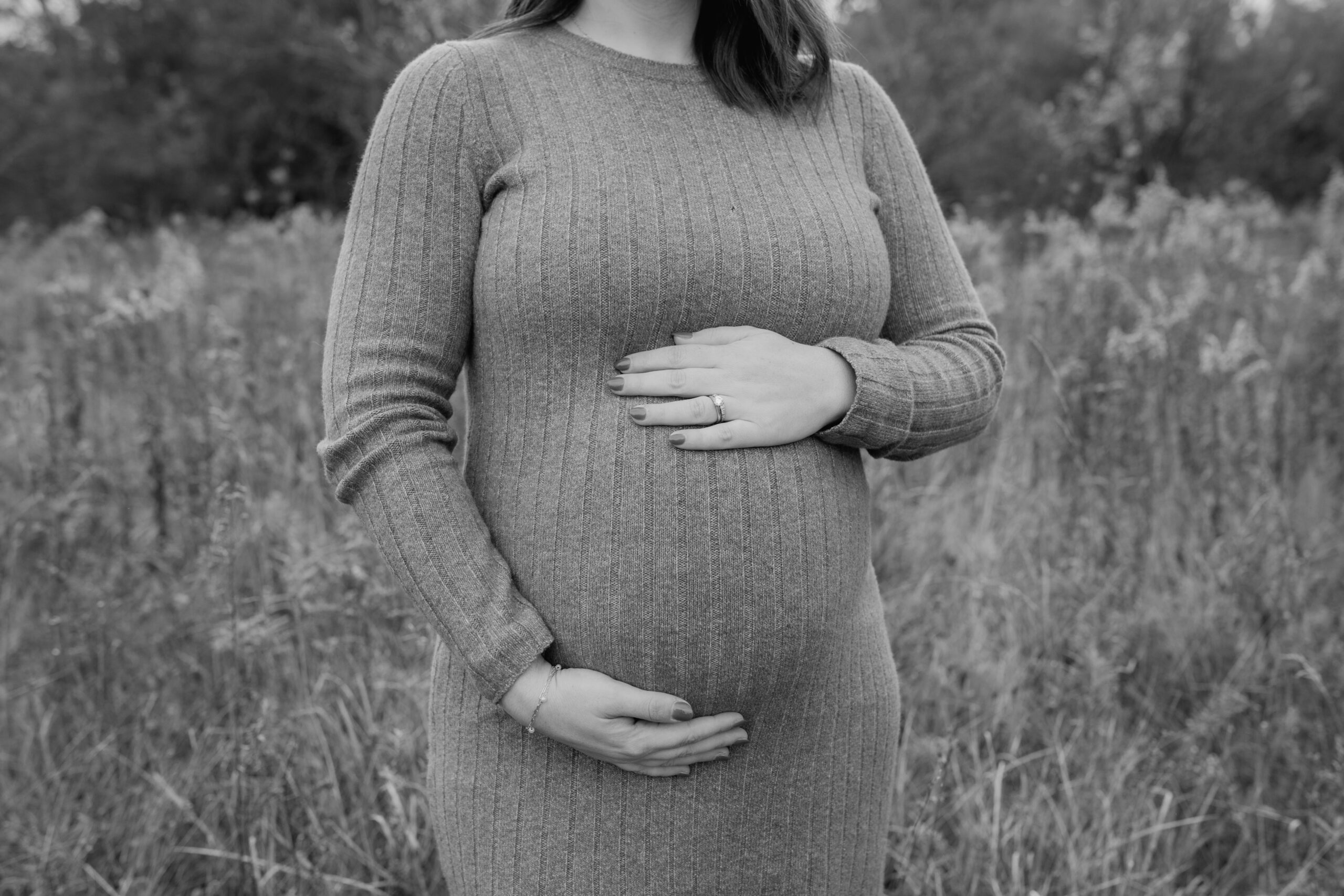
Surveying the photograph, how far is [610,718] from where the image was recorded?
1.21m

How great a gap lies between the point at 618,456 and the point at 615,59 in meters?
0.56

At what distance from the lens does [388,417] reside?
121cm

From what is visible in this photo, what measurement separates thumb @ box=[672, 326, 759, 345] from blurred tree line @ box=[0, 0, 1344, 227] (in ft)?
30.3

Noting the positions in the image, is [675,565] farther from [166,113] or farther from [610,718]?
[166,113]

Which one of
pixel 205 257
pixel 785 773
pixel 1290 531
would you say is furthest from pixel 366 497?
pixel 205 257

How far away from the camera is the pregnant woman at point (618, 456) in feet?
4.06

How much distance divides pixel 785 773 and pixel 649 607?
0.30m

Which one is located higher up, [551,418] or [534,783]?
[551,418]

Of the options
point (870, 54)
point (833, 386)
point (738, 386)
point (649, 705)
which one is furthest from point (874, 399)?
point (870, 54)

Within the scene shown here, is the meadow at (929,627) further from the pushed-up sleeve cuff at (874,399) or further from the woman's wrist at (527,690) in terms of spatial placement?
the woman's wrist at (527,690)

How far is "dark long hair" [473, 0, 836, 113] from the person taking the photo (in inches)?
58.0

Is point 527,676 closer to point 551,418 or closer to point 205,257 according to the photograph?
point 551,418

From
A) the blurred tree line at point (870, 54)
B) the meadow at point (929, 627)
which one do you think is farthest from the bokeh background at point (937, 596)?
the blurred tree line at point (870, 54)

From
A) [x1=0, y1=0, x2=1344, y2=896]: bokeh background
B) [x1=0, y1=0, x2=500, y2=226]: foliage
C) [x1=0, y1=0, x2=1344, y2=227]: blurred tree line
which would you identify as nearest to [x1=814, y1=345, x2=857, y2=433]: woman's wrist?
[x1=0, y1=0, x2=1344, y2=896]: bokeh background
